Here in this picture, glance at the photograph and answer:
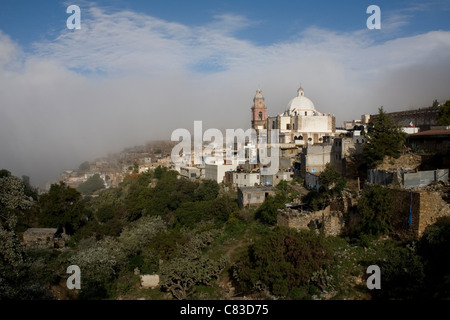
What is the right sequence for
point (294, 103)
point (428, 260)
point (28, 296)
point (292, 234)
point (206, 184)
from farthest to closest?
point (294, 103) < point (206, 184) < point (292, 234) < point (428, 260) < point (28, 296)

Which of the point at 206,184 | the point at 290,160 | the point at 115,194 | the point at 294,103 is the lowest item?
the point at 115,194

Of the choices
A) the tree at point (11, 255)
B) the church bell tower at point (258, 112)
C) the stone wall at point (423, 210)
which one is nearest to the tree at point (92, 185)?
the church bell tower at point (258, 112)

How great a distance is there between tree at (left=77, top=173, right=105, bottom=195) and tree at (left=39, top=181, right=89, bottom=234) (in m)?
32.7

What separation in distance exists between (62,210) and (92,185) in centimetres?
3528

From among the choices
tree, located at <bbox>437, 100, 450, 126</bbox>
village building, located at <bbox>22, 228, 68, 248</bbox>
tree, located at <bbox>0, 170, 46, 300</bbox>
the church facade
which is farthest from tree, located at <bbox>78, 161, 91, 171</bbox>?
tree, located at <bbox>0, 170, 46, 300</bbox>

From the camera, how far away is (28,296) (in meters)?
8.55

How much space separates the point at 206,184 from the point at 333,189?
43.4 feet

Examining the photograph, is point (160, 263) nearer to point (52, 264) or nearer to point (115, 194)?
point (52, 264)

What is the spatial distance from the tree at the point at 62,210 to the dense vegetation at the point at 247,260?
20.4 feet

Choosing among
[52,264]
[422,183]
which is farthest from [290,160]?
[52,264]

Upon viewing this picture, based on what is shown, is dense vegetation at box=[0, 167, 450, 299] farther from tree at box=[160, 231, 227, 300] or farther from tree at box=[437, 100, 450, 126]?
tree at box=[437, 100, 450, 126]

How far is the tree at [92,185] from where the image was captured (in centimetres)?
5823
